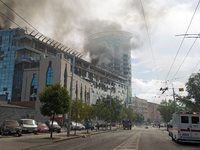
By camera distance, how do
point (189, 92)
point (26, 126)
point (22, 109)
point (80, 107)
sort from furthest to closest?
1. point (189, 92)
2. point (22, 109)
3. point (80, 107)
4. point (26, 126)

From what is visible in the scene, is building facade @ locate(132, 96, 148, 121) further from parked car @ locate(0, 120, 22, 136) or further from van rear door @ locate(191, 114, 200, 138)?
van rear door @ locate(191, 114, 200, 138)

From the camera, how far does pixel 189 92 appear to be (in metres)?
50.9

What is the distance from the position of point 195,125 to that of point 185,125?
33.1 inches

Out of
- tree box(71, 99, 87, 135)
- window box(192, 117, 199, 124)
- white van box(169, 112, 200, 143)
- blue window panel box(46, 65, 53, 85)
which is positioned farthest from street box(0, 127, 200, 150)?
blue window panel box(46, 65, 53, 85)

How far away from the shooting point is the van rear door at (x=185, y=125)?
16.9 meters

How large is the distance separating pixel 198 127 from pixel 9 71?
6203 cm

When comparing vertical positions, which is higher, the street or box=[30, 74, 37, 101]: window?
box=[30, 74, 37, 101]: window

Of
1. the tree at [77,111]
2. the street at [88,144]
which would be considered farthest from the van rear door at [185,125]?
the tree at [77,111]

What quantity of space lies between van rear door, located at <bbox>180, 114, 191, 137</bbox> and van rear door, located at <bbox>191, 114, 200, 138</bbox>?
0.25 meters

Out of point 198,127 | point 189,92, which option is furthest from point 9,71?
point 198,127

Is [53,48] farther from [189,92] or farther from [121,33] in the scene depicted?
[121,33]

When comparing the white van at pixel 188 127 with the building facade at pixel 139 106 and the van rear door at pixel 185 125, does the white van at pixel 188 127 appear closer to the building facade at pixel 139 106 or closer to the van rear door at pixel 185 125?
the van rear door at pixel 185 125

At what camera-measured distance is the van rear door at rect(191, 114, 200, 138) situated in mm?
16777

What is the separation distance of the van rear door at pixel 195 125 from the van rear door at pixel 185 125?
0.25m
